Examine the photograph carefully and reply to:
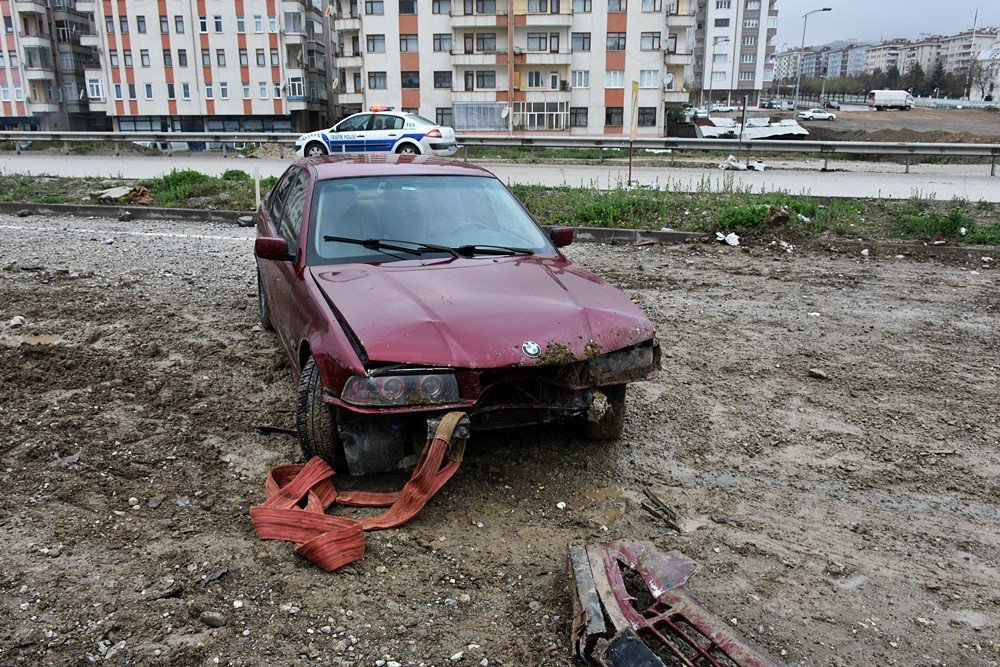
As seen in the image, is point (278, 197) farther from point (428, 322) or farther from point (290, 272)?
point (428, 322)

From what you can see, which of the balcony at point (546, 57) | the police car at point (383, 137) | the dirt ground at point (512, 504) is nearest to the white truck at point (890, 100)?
the balcony at point (546, 57)

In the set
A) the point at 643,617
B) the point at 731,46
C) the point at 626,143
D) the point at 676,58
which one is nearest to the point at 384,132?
the point at 626,143

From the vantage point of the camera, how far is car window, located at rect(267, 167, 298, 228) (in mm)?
6426

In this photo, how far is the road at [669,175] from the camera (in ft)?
57.7

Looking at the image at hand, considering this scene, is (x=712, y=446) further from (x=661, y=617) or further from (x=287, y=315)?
(x=287, y=315)

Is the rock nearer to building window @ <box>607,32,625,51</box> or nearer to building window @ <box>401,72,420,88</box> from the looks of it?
building window @ <box>401,72,420,88</box>

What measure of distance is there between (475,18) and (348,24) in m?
10.1

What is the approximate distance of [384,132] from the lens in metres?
25.7

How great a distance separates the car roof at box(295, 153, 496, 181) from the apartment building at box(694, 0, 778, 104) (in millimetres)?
109443

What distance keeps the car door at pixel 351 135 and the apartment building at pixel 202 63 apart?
43816mm

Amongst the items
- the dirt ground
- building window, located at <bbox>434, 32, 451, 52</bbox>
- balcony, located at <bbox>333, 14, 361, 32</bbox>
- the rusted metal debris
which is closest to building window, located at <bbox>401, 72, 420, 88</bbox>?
building window, located at <bbox>434, 32, 451, 52</bbox>

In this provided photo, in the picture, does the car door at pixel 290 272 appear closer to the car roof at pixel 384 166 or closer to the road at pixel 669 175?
the car roof at pixel 384 166

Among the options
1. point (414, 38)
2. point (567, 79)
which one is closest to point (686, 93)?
point (567, 79)

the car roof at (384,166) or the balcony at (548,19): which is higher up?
the balcony at (548,19)
